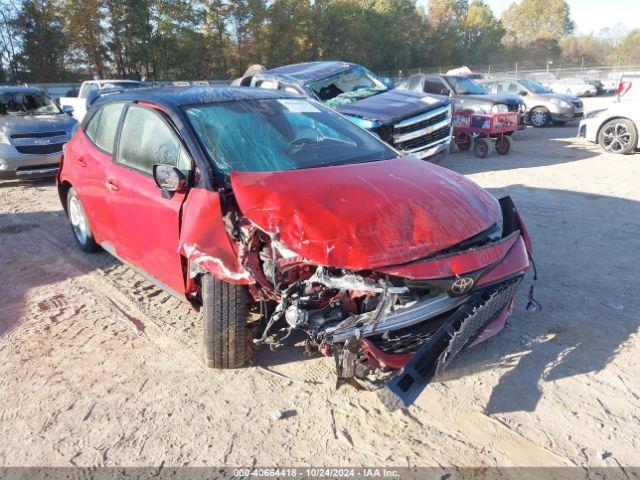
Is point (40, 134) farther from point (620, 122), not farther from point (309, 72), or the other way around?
point (620, 122)

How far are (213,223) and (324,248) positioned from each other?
726 millimetres

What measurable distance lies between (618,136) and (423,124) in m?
5.24

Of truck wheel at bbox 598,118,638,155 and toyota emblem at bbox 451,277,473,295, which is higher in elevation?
toyota emblem at bbox 451,277,473,295

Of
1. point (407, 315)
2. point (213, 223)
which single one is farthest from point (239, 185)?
point (407, 315)

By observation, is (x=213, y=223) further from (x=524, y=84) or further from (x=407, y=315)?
(x=524, y=84)

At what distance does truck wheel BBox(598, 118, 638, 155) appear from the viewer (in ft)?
33.6

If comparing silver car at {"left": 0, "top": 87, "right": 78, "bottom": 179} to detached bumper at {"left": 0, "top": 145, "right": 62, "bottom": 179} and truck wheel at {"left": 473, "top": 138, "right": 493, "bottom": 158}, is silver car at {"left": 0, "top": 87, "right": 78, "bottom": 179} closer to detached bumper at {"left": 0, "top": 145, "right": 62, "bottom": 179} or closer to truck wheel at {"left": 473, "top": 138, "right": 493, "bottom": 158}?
detached bumper at {"left": 0, "top": 145, "right": 62, "bottom": 179}

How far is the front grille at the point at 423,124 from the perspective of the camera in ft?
25.6

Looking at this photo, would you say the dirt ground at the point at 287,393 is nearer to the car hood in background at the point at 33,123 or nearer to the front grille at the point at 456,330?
the front grille at the point at 456,330

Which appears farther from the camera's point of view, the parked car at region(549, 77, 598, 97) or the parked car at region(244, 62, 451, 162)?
the parked car at region(549, 77, 598, 97)

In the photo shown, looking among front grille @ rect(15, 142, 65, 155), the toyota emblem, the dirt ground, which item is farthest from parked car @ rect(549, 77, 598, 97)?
the toyota emblem

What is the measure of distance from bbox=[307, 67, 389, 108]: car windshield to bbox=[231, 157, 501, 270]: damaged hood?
5.67m

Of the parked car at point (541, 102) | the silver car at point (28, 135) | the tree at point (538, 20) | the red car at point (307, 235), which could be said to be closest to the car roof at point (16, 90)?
the silver car at point (28, 135)

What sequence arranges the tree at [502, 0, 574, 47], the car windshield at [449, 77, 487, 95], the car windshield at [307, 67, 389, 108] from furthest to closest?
1. the tree at [502, 0, 574, 47]
2. the car windshield at [449, 77, 487, 95]
3. the car windshield at [307, 67, 389, 108]
